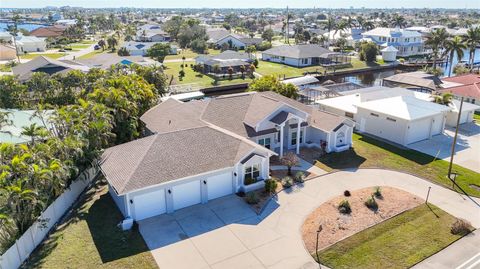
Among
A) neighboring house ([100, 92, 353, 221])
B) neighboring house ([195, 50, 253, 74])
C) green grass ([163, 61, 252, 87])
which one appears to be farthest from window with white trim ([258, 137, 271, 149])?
neighboring house ([195, 50, 253, 74])

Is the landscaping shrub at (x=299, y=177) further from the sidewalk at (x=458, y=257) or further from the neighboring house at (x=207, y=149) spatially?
the sidewalk at (x=458, y=257)

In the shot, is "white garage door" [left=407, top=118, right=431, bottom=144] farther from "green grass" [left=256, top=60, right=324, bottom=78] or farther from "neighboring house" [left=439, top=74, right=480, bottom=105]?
"green grass" [left=256, top=60, right=324, bottom=78]

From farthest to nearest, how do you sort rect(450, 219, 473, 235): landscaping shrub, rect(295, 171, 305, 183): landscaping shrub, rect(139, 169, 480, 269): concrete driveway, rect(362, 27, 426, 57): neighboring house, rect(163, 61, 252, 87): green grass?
rect(362, 27, 426, 57): neighboring house, rect(163, 61, 252, 87): green grass, rect(295, 171, 305, 183): landscaping shrub, rect(450, 219, 473, 235): landscaping shrub, rect(139, 169, 480, 269): concrete driveway

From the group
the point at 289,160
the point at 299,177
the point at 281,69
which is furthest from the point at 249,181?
the point at 281,69

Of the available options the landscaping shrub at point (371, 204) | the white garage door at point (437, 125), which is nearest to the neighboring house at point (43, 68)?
the landscaping shrub at point (371, 204)

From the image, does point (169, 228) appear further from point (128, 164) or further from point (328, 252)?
point (328, 252)

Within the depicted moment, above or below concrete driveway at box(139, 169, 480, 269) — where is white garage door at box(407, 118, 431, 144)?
above

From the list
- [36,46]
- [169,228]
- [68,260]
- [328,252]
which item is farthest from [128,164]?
[36,46]
